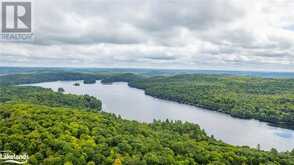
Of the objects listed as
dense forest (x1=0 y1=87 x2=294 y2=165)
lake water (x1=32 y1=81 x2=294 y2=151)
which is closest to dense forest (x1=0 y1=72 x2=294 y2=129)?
lake water (x1=32 y1=81 x2=294 y2=151)

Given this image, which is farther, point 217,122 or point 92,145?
point 217,122

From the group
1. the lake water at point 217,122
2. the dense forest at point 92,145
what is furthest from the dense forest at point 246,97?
the dense forest at point 92,145

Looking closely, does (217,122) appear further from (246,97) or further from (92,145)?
(92,145)

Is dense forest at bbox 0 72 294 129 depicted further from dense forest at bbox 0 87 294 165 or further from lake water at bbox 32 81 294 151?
dense forest at bbox 0 87 294 165

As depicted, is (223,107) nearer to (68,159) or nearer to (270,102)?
(270,102)

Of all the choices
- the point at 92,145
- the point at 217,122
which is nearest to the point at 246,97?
the point at 217,122

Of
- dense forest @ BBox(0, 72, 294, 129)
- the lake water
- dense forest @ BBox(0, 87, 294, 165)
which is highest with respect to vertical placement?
dense forest @ BBox(0, 87, 294, 165)

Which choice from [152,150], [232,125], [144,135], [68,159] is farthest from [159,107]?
[68,159]

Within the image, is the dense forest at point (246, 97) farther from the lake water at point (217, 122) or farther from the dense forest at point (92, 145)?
the dense forest at point (92, 145)

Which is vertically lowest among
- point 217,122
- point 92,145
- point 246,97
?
point 217,122

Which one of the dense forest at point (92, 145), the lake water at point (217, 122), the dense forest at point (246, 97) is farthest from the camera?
the dense forest at point (246, 97)

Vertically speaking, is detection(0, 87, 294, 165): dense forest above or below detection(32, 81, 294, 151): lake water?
above
